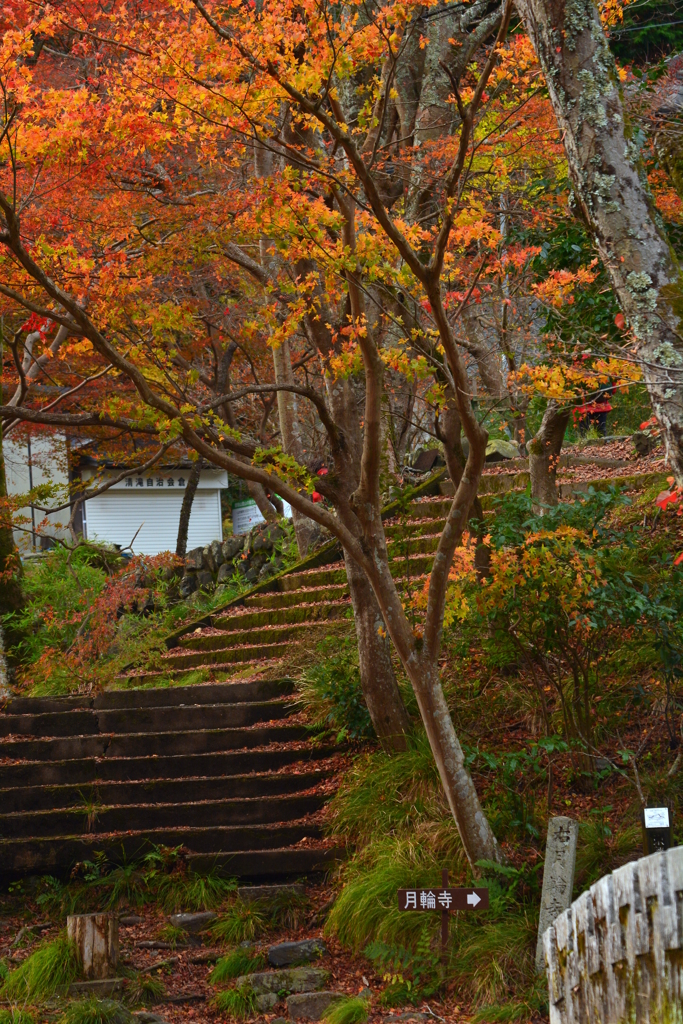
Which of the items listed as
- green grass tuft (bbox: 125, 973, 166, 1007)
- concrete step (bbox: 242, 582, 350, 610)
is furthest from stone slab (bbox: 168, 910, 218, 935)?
concrete step (bbox: 242, 582, 350, 610)

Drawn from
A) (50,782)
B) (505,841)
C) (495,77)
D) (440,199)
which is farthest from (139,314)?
(505,841)

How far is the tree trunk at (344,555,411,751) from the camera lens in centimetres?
735

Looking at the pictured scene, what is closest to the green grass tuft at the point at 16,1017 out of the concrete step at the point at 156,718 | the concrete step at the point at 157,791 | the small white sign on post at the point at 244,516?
the concrete step at the point at 157,791

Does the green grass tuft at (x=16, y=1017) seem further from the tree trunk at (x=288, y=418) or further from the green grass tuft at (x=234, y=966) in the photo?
the tree trunk at (x=288, y=418)

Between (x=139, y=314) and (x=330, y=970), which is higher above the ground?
(x=139, y=314)

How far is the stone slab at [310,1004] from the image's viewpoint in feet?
17.4

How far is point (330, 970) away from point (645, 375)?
411 centimetres

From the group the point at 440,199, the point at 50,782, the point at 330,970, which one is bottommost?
the point at 330,970

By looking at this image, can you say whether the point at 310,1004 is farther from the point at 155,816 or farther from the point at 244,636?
the point at 244,636

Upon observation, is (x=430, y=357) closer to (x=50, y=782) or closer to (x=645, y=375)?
(x=645, y=375)

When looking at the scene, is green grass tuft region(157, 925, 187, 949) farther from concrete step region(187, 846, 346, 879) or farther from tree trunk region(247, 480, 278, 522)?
tree trunk region(247, 480, 278, 522)

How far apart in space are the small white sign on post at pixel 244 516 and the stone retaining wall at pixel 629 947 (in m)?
23.7

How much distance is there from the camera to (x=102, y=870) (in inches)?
294

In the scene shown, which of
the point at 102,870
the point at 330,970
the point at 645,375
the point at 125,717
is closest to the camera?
the point at 645,375
